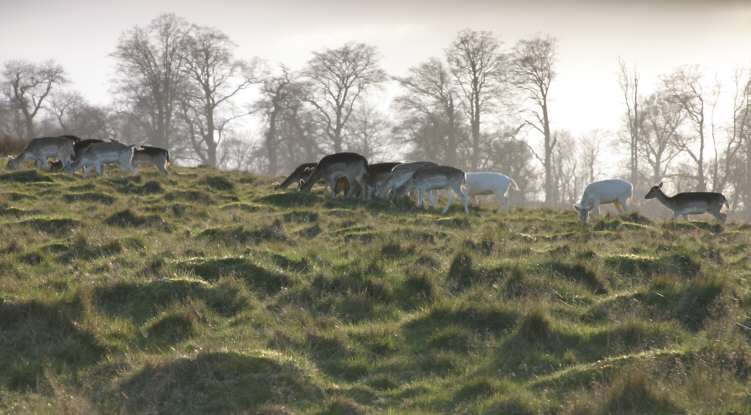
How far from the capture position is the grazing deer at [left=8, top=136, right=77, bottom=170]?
82.2 feet

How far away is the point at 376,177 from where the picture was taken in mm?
22422

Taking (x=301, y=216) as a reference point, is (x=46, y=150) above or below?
above

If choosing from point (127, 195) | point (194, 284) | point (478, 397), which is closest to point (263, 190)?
point (127, 195)

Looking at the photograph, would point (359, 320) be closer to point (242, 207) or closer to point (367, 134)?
point (242, 207)

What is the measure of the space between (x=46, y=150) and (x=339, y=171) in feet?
35.6

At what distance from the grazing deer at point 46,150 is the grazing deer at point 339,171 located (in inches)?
360

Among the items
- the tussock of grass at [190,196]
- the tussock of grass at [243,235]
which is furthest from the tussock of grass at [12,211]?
the tussock of grass at [243,235]

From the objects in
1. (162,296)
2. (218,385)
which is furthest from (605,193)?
(218,385)

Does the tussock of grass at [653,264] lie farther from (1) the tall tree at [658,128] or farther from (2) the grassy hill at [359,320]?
(1) the tall tree at [658,128]

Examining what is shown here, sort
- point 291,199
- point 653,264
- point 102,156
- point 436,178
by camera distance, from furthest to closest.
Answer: point 102,156 < point 436,178 < point 291,199 < point 653,264

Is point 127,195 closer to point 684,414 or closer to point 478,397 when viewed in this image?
point 478,397

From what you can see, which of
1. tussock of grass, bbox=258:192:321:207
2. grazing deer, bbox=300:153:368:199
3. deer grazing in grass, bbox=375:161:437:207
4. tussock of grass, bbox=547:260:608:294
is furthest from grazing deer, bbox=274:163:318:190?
tussock of grass, bbox=547:260:608:294

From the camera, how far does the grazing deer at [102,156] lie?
23.2 metres

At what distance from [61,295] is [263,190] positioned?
42.5ft
